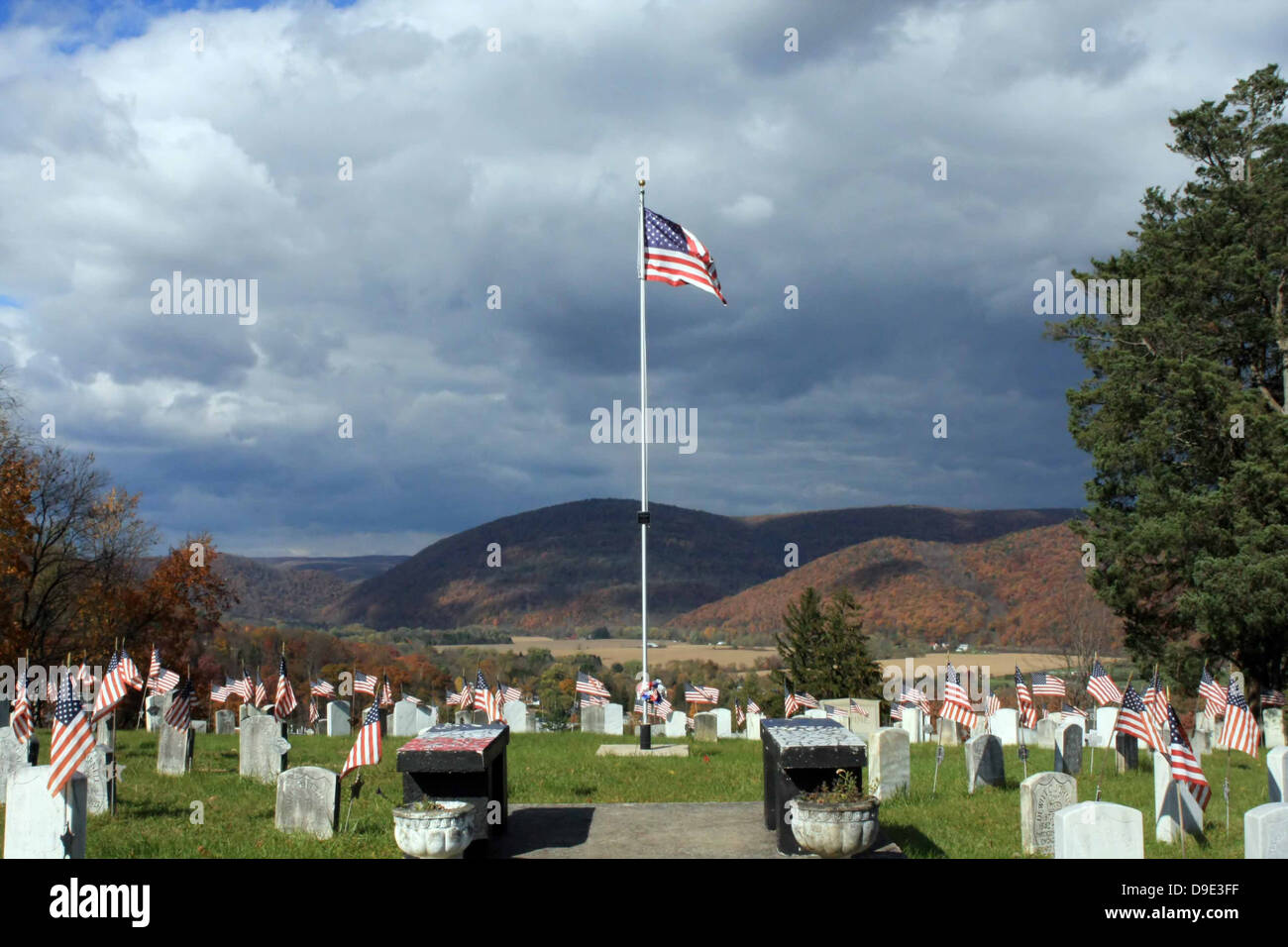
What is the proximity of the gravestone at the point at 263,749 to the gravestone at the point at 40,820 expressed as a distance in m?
7.85

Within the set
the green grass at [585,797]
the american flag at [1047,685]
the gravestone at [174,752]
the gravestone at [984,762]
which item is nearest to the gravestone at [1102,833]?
the green grass at [585,797]

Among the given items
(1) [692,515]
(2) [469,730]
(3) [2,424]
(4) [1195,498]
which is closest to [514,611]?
(1) [692,515]

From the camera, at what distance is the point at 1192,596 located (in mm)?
25641

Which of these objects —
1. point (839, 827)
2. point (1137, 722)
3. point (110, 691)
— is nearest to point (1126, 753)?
point (1137, 722)

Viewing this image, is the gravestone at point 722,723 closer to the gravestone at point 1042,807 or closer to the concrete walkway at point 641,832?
the concrete walkway at point 641,832

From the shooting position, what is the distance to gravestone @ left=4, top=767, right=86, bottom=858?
772 centimetres

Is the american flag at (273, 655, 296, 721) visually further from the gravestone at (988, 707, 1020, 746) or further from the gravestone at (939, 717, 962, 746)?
the gravestone at (939, 717, 962, 746)

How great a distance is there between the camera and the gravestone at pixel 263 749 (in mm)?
15547

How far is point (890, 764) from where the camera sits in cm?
1345

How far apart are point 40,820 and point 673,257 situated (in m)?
13.8

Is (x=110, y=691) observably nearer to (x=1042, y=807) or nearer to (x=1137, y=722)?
(x=1042, y=807)

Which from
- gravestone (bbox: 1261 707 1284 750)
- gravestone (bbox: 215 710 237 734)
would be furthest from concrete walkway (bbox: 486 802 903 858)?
gravestone (bbox: 215 710 237 734)
